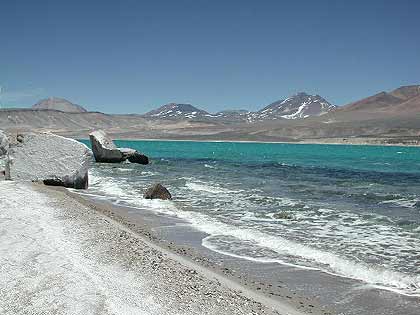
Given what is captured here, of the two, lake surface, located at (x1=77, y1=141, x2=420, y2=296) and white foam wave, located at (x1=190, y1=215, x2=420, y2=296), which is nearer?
white foam wave, located at (x1=190, y1=215, x2=420, y2=296)

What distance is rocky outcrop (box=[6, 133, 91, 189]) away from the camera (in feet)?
71.1

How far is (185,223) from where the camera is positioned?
51.6ft

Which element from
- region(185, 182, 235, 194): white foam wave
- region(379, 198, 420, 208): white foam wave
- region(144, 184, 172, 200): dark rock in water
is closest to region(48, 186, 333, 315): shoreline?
region(144, 184, 172, 200): dark rock in water

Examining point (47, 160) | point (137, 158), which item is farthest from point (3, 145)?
point (47, 160)

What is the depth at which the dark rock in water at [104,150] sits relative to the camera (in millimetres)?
46159

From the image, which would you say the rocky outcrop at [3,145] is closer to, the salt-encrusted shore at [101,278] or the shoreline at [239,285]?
the salt-encrusted shore at [101,278]

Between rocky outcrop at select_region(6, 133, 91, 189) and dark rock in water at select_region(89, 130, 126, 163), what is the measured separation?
2316 centimetres

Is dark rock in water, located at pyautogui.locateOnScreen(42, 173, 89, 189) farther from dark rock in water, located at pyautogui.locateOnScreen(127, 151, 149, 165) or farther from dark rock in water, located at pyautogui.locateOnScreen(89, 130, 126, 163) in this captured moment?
dark rock in water, located at pyautogui.locateOnScreen(127, 151, 149, 165)

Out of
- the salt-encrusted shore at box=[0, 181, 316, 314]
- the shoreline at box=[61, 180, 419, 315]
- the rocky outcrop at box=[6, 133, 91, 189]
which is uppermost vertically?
the rocky outcrop at box=[6, 133, 91, 189]

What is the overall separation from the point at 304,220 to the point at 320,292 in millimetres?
7783

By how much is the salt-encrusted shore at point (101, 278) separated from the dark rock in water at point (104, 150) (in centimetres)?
3496

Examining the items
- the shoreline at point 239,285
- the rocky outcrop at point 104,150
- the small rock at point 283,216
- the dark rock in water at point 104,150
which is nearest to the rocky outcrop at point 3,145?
the rocky outcrop at point 104,150

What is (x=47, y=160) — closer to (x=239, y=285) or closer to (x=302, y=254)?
(x=302, y=254)

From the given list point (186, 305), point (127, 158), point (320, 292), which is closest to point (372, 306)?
point (320, 292)
